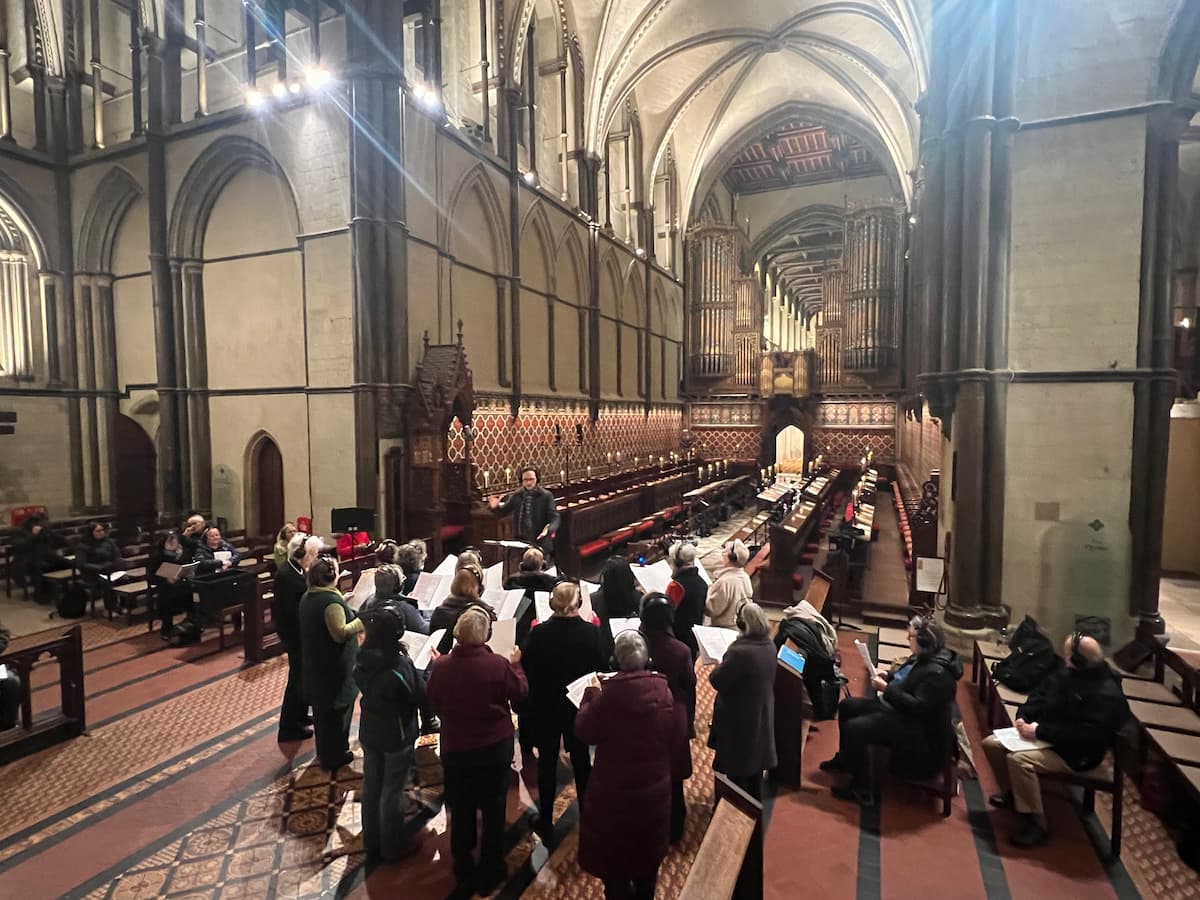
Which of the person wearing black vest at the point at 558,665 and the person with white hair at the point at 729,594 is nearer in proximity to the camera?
the person wearing black vest at the point at 558,665

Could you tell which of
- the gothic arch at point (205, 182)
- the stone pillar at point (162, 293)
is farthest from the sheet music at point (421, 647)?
the stone pillar at point (162, 293)

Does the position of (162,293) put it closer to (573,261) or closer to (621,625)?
(573,261)

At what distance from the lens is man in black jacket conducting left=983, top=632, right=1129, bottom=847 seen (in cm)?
347

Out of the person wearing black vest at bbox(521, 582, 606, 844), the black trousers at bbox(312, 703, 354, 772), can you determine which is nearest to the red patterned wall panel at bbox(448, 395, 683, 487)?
the black trousers at bbox(312, 703, 354, 772)

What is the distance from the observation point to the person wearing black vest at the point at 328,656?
12.7ft

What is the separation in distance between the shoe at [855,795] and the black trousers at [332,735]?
325 cm

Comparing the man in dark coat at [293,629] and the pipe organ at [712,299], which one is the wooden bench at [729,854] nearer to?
the man in dark coat at [293,629]

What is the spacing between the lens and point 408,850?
3.47m

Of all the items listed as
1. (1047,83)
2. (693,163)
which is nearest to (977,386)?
(1047,83)

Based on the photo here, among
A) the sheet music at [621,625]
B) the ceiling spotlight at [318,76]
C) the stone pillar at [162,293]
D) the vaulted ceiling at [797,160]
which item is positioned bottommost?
the sheet music at [621,625]

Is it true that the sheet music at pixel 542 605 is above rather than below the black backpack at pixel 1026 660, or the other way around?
above

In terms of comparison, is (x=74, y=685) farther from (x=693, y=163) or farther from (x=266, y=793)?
(x=693, y=163)

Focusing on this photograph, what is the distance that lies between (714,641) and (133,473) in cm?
1413

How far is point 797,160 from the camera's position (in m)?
23.1
